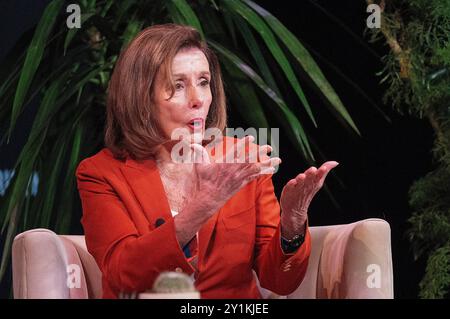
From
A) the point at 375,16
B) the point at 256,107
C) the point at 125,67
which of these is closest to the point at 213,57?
the point at 125,67

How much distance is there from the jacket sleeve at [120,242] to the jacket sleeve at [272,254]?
0.61ft

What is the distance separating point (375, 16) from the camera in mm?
2615

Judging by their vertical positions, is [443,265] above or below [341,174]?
below

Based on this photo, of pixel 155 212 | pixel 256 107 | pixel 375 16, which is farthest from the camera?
pixel 375 16

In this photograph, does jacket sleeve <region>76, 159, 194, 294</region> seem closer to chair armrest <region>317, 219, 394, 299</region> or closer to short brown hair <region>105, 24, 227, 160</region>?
short brown hair <region>105, 24, 227, 160</region>

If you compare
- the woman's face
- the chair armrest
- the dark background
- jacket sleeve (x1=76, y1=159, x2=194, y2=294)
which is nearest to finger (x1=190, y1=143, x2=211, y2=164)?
jacket sleeve (x1=76, y1=159, x2=194, y2=294)

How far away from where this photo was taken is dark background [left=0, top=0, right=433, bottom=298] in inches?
106

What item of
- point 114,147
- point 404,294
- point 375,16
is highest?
point 375,16

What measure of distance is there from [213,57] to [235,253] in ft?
1.48

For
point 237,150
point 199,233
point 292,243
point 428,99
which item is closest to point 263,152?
point 237,150

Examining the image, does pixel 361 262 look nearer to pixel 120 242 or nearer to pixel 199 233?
pixel 199 233

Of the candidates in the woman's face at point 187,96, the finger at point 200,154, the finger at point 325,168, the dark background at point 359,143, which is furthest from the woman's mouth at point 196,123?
the dark background at point 359,143

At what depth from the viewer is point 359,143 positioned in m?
2.70
